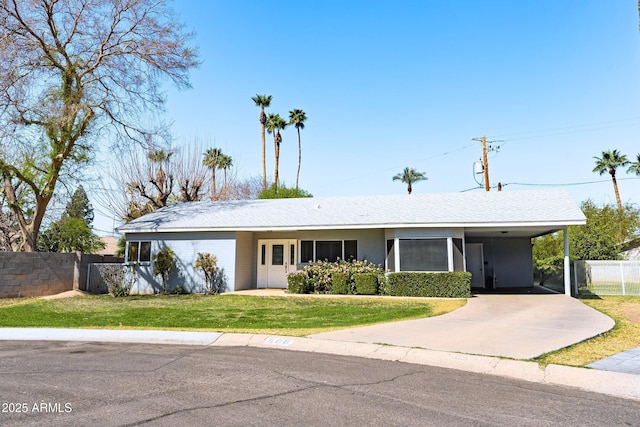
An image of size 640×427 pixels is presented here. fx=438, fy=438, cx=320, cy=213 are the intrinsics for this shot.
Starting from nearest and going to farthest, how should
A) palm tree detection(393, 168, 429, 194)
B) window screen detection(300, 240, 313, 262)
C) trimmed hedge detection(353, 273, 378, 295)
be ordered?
trimmed hedge detection(353, 273, 378, 295) → window screen detection(300, 240, 313, 262) → palm tree detection(393, 168, 429, 194)

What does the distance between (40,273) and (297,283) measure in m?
10.1

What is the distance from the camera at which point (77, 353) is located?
7.41 meters

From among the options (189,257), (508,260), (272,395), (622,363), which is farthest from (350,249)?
(272,395)

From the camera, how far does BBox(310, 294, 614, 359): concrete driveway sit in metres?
7.74

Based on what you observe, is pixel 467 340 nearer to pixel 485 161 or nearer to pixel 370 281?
pixel 370 281

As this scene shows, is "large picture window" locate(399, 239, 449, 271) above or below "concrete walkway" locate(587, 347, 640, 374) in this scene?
above

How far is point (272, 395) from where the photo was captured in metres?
5.03

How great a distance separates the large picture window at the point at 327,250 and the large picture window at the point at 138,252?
6.94 metres

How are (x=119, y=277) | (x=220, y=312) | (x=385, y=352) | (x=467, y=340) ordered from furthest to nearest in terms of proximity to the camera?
(x=119, y=277) < (x=220, y=312) < (x=467, y=340) < (x=385, y=352)

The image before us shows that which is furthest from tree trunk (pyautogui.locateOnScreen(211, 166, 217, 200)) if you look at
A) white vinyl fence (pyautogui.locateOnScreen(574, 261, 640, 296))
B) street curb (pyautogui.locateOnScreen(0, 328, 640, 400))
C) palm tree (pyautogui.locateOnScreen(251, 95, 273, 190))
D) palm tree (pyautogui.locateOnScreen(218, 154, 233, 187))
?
street curb (pyautogui.locateOnScreen(0, 328, 640, 400))

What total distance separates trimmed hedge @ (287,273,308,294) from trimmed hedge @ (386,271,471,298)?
3.41 m

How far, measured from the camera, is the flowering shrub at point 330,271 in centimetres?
1767

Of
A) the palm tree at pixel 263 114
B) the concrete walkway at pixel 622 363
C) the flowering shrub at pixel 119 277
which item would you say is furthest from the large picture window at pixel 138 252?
the palm tree at pixel 263 114

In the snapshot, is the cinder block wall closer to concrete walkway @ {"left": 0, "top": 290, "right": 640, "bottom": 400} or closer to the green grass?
the green grass
